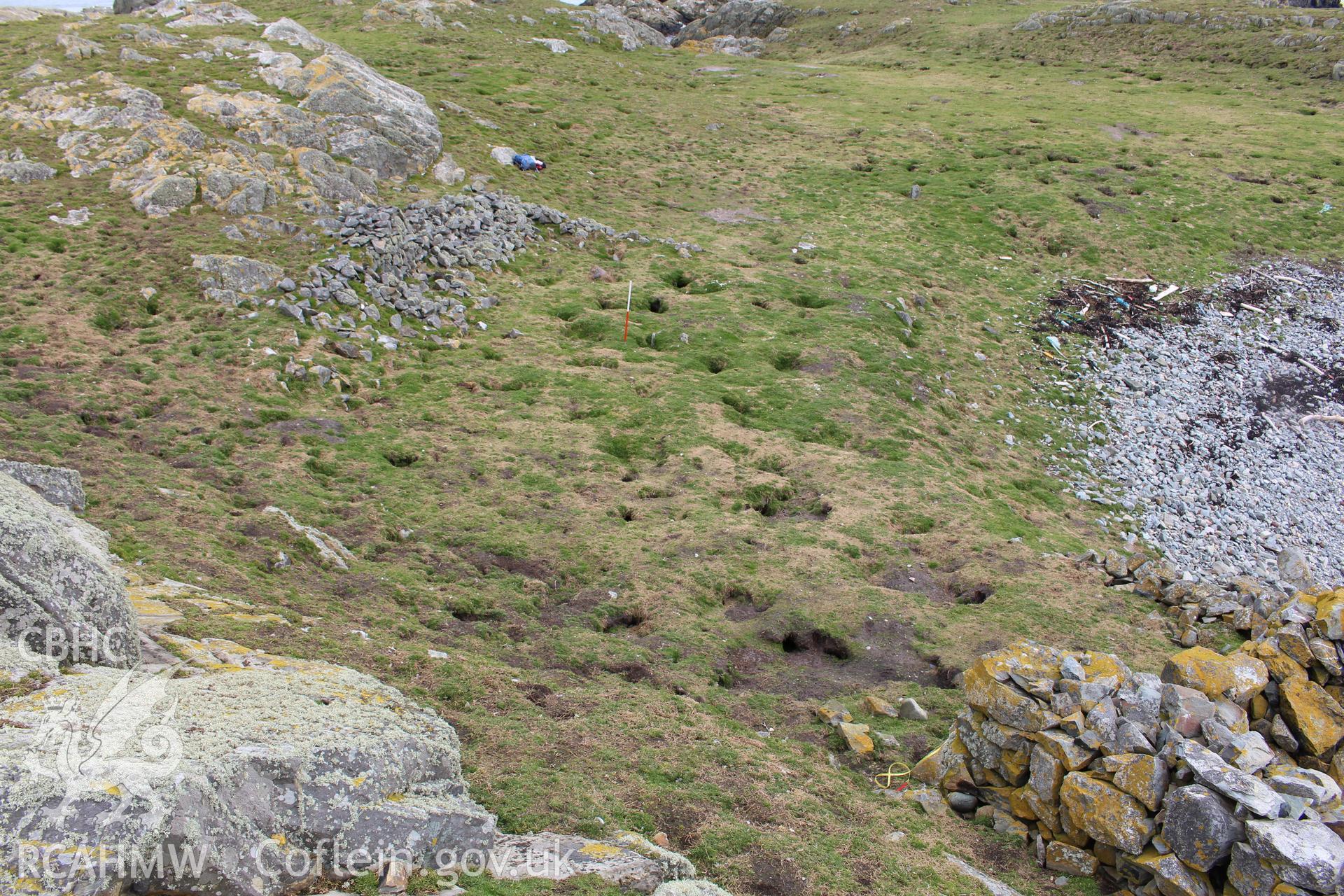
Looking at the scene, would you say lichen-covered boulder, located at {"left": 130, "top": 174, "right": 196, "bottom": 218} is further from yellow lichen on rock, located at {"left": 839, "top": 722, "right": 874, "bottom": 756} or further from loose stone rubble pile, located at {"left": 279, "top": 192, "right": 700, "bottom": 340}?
yellow lichen on rock, located at {"left": 839, "top": 722, "right": 874, "bottom": 756}

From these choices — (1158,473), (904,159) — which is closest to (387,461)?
(1158,473)

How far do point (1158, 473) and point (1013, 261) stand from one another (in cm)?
1526

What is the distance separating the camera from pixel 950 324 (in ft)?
101

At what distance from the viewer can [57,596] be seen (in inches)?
336

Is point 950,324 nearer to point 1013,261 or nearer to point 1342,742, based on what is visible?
point 1013,261

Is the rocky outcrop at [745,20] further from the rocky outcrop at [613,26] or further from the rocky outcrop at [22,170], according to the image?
the rocky outcrop at [22,170]

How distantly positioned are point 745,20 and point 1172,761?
8575cm

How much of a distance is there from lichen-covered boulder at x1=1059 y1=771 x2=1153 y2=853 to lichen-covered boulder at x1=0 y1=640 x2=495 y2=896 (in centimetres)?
708

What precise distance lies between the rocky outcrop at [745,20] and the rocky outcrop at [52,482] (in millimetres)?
79809

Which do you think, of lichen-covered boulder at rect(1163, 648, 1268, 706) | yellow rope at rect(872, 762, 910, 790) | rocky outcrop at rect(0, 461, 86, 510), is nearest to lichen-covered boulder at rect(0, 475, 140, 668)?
rocky outcrop at rect(0, 461, 86, 510)

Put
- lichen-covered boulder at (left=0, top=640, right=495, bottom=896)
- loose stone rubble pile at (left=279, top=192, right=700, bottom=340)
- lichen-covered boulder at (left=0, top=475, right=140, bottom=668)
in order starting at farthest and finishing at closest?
loose stone rubble pile at (left=279, top=192, right=700, bottom=340) → lichen-covered boulder at (left=0, top=475, right=140, bottom=668) → lichen-covered boulder at (left=0, top=640, right=495, bottom=896)

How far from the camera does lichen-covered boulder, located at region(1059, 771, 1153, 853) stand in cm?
939

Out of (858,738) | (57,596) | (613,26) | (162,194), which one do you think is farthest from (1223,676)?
(613,26)

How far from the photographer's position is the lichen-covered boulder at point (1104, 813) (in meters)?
9.39
